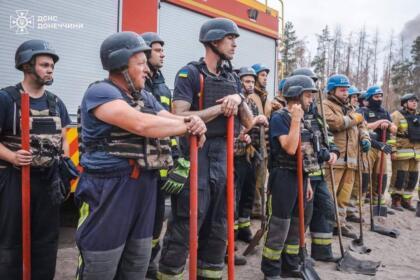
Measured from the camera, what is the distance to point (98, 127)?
236 centimetres

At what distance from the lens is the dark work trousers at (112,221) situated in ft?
7.60

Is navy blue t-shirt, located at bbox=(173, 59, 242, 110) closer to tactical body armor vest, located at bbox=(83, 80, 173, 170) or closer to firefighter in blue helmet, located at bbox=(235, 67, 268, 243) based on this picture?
tactical body armor vest, located at bbox=(83, 80, 173, 170)

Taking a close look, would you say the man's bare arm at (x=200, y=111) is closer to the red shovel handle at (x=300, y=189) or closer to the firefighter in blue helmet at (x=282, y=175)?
the firefighter in blue helmet at (x=282, y=175)

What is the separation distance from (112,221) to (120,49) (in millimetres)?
953

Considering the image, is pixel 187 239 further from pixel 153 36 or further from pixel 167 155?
pixel 153 36

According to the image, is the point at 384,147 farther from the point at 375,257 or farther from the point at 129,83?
the point at 129,83

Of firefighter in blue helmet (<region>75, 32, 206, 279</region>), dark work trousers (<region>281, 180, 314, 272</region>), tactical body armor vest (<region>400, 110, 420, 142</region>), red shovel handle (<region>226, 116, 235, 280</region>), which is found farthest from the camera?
tactical body armor vest (<region>400, 110, 420, 142</region>)

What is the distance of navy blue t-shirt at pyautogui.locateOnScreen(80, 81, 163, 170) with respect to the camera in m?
2.30

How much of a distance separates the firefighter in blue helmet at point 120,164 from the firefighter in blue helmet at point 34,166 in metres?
0.82

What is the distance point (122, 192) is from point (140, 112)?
1.45ft

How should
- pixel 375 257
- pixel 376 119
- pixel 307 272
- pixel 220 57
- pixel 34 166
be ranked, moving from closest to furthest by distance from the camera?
1. pixel 34 166
2. pixel 220 57
3. pixel 307 272
4. pixel 375 257
5. pixel 376 119

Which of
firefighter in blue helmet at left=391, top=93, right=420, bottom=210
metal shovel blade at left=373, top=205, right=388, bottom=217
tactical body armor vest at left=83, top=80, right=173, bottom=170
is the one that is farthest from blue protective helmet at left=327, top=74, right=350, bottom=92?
tactical body armor vest at left=83, top=80, right=173, bottom=170

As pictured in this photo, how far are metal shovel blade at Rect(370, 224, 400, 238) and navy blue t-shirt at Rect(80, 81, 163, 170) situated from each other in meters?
4.98

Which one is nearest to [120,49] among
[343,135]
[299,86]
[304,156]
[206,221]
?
[206,221]
